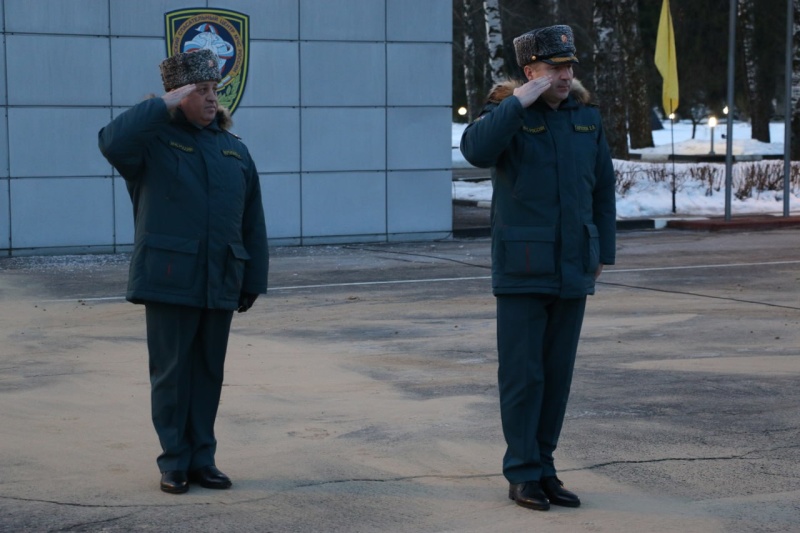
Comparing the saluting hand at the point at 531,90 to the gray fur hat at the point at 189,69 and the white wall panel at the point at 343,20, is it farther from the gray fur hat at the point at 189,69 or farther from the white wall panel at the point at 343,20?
the white wall panel at the point at 343,20

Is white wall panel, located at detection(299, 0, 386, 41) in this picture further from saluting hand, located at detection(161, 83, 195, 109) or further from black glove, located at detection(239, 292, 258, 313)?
saluting hand, located at detection(161, 83, 195, 109)

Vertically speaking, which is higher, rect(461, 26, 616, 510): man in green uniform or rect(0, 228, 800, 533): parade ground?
rect(461, 26, 616, 510): man in green uniform

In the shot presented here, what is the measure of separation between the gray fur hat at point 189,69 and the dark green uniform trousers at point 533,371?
1.57 metres

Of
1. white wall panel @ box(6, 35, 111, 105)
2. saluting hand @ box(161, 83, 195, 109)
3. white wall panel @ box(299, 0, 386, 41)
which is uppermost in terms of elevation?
white wall panel @ box(299, 0, 386, 41)

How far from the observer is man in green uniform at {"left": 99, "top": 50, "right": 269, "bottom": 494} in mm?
5648

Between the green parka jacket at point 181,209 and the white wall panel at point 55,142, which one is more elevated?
the white wall panel at point 55,142

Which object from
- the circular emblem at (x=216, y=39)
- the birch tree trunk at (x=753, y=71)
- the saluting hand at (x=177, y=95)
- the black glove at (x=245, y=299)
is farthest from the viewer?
the birch tree trunk at (x=753, y=71)

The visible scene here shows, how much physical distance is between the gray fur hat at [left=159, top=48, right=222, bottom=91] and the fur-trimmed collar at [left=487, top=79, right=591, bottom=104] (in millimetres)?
1189

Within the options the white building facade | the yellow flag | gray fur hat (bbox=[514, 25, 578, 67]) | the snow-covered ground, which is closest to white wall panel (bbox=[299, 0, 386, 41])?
the white building facade

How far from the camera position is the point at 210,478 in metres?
5.80

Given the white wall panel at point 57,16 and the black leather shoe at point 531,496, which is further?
the white wall panel at point 57,16

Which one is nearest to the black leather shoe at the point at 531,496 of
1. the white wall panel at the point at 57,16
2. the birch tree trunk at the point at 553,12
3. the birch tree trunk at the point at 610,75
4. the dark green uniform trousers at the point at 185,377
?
the dark green uniform trousers at the point at 185,377

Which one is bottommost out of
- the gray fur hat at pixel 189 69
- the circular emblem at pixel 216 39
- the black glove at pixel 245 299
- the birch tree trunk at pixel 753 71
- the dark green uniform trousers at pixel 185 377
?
the dark green uniform trousers at pixel 185 377

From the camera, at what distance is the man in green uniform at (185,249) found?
5648mm
